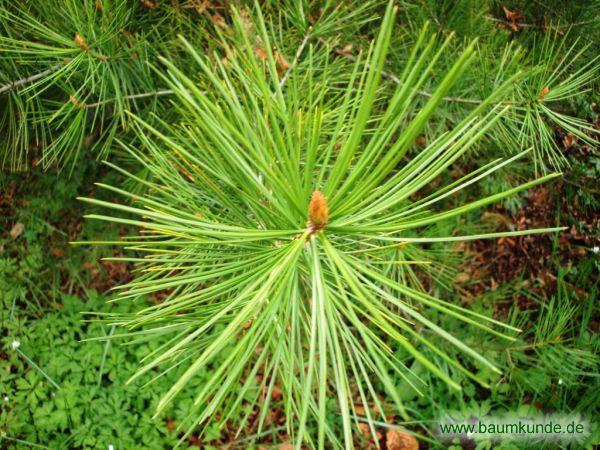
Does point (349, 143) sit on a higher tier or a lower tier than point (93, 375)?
higher

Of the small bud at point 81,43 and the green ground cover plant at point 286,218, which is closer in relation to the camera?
the green ground cover plant at point 286,218

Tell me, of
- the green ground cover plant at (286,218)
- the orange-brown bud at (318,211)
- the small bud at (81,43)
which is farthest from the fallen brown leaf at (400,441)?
the small bud at (81,43)

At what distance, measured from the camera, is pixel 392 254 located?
1.31 m

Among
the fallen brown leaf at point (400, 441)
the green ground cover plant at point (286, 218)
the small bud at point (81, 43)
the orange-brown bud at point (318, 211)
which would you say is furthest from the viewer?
the fallen brown leaf at point (400, 441)

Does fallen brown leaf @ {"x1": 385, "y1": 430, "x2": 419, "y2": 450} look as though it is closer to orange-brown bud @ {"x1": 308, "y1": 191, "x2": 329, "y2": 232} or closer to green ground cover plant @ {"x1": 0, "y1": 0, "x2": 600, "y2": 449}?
green ground cover plant @ {"x1": 0, "y1": 0, "x2": 600, "y2": 449}

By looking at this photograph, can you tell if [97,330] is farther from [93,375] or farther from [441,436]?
[441,436]

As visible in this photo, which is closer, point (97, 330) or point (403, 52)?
point (403, 52)

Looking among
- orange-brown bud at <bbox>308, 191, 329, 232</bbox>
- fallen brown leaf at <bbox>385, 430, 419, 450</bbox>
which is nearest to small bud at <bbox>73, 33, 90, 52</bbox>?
orange-brown bud at <bbox>308, 191, 329, 232</bbox>

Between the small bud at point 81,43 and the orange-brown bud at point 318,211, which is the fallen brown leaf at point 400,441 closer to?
the orange-brown bud at point 318,211

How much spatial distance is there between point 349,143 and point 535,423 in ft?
5.82

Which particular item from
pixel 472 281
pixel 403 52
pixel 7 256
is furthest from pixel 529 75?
pixel 7 256

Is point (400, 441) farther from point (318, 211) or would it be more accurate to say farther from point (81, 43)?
point (81, 43)

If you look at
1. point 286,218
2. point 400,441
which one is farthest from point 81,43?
point 400,441

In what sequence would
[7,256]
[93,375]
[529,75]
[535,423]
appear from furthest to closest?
1. [7,256]
2. [93,375]
3. [535,423]
4. [529,75]
